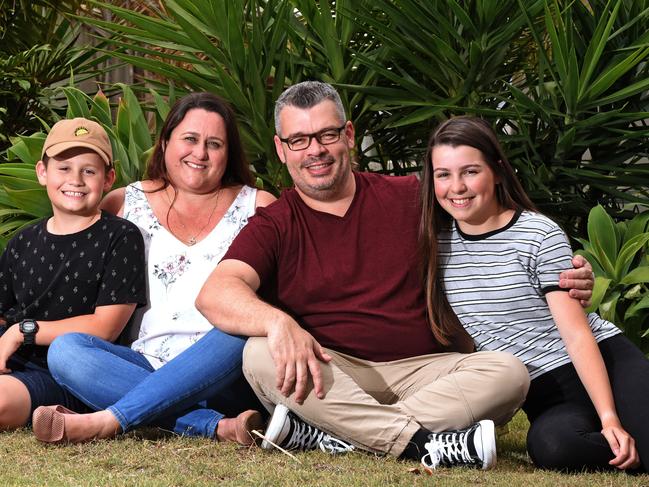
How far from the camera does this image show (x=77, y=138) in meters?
4.14

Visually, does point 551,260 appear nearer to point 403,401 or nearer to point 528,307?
point 528,307

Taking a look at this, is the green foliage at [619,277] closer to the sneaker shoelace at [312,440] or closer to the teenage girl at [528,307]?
the teenage girl at [528,307]

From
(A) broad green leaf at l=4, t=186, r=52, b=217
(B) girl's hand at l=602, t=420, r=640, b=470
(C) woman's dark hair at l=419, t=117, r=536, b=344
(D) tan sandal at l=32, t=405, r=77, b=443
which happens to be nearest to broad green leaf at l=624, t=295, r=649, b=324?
(C) woman's dark hair at l=419, t=117, r=536, b=344

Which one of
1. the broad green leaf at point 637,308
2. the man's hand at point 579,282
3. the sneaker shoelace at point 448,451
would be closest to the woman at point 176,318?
the sneaker shoelace at point 448,451

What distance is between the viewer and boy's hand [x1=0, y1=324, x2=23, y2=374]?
396 centimetres

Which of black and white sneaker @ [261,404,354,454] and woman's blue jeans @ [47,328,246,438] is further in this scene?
woman's blue jeans @ [47,328,246,438]

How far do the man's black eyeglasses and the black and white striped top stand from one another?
63cm

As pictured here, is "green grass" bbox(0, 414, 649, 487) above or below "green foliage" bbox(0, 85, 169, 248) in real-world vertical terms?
below

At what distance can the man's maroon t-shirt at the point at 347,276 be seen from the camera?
3785 mm

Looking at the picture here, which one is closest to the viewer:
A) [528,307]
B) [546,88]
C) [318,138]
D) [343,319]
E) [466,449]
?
[466,449]

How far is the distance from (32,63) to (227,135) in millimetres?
3000

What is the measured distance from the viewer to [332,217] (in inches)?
154

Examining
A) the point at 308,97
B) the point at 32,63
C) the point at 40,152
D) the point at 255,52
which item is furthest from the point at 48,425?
the point at 32,63

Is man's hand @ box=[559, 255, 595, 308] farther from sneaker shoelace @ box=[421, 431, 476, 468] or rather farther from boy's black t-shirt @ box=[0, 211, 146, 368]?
boy's black t-shirt @ box=[0, 211, 146, 368]
